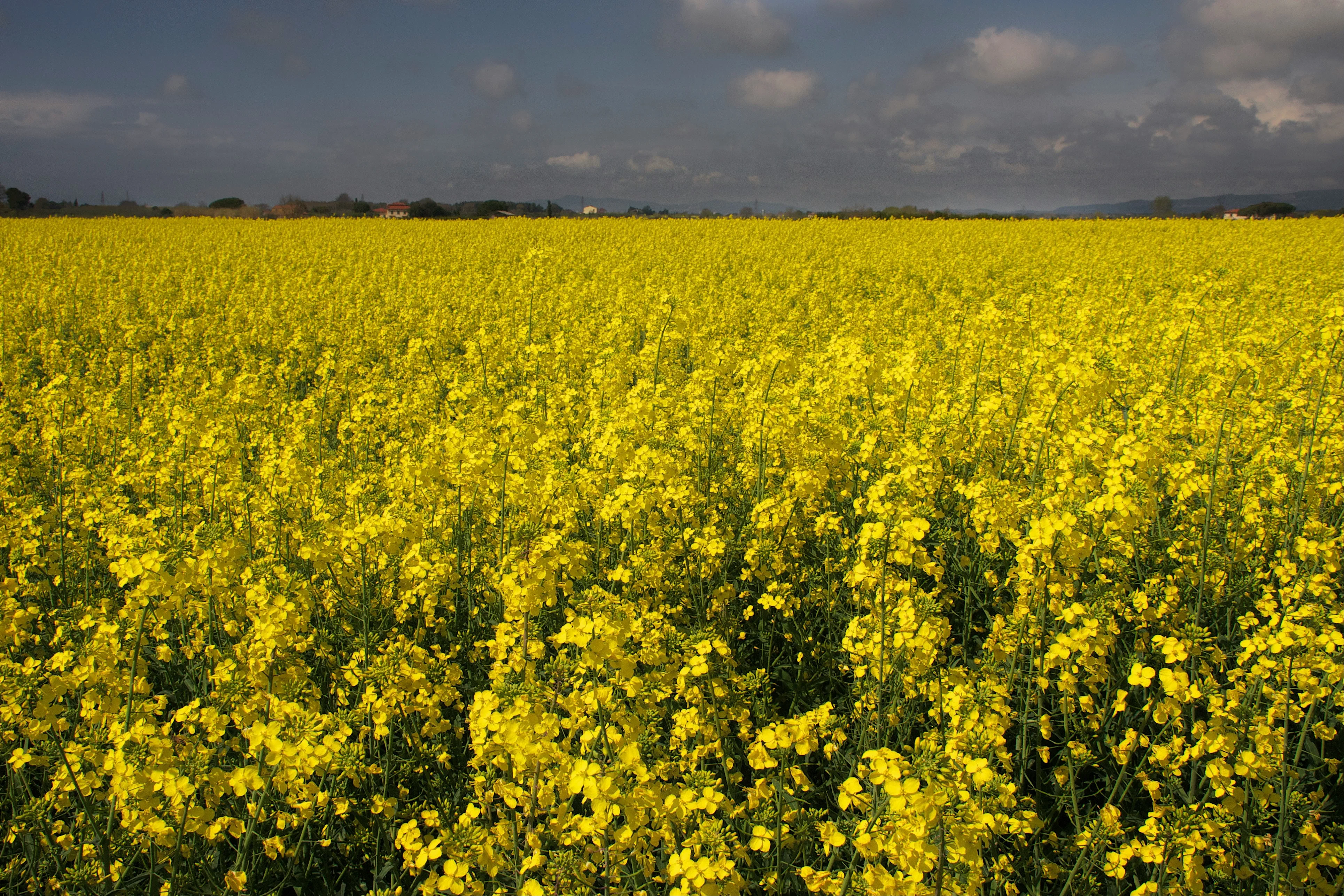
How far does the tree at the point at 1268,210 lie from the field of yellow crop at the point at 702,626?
46.1 metres

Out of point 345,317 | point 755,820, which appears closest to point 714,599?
point 755,820

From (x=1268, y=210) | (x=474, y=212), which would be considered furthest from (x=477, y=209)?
(x=1268, y=210)

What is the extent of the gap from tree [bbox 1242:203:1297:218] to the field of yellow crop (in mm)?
46111

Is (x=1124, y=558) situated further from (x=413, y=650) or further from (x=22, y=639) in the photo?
(x=22, y=639)

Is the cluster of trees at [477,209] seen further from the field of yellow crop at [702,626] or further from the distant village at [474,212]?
the field of yellow crop at [702,626]

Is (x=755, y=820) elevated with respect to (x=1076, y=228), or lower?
lower

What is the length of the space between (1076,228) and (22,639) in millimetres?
32947

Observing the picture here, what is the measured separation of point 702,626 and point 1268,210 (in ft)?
179

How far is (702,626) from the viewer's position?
142 inches

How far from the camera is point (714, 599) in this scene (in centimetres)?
364

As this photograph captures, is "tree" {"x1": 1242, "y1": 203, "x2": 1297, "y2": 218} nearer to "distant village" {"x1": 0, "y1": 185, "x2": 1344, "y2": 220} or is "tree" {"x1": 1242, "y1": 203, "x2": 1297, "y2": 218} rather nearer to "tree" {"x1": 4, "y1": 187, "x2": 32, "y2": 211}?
"distant village" {"x1": 0, "y1": 185, "x2": 1344, "y2": 220}

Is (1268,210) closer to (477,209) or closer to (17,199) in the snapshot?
(477,209)

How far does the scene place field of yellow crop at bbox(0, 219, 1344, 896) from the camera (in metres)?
2.26

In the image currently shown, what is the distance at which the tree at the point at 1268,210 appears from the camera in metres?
41.2
